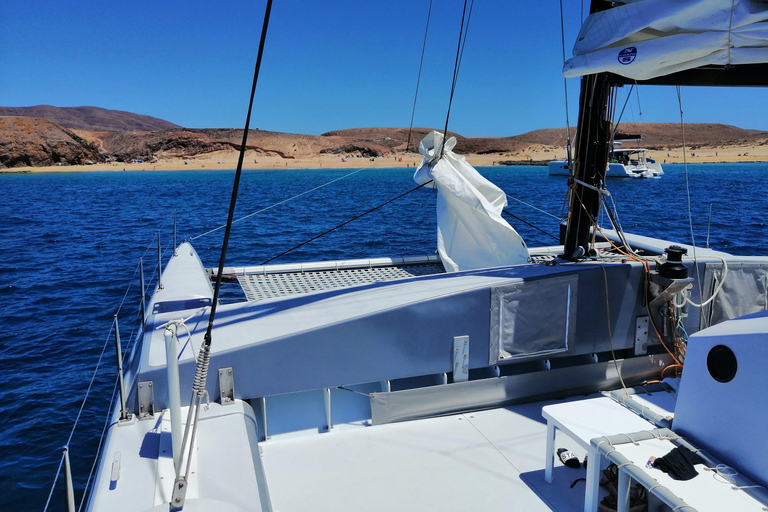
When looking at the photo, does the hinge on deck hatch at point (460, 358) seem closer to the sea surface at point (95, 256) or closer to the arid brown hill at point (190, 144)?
the sea surface at point (95, 256)

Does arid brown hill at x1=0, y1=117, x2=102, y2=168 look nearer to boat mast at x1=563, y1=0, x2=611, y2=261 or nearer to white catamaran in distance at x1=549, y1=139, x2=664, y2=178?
white catamaran in distance at x1=549, y1=139, x2=664, y2=178

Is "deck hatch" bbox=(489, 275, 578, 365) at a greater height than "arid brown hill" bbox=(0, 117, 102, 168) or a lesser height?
lesser

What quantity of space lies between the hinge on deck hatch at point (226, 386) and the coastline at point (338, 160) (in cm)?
10985

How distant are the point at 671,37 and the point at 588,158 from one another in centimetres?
103

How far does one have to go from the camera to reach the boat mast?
3.87 m

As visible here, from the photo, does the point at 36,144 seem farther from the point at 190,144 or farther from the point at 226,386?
the point at 226,386

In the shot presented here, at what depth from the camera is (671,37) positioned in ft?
10.2

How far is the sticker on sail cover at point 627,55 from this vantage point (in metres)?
3.27

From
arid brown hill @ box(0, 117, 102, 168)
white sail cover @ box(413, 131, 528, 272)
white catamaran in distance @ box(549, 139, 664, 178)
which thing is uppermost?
white catamaran in distance @ box(549, 139, 664, 178)

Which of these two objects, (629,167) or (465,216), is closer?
(465,216)

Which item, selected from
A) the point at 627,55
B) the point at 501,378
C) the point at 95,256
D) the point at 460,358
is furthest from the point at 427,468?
the point at 95,256

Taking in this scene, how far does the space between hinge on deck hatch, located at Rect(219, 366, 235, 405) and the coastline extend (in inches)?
4325

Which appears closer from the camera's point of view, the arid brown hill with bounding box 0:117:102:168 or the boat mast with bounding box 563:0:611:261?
the boat mast with bounding box 563:0:611:261

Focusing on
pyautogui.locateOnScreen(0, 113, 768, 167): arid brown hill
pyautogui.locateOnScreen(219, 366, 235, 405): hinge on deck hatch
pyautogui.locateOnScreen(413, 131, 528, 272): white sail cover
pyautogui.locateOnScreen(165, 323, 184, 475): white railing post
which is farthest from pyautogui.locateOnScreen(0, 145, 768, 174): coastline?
pyautogui.locateOnScreen(165, 323, 184, 475): white railing post
